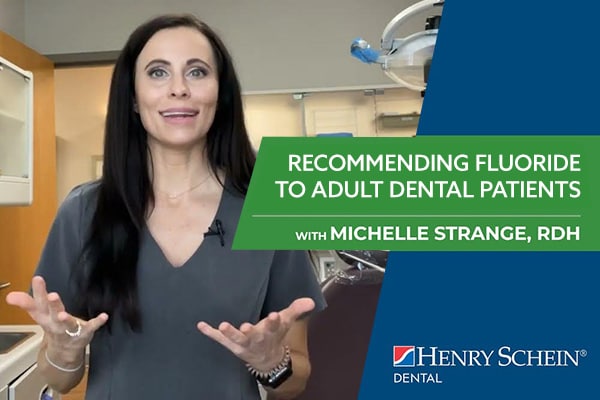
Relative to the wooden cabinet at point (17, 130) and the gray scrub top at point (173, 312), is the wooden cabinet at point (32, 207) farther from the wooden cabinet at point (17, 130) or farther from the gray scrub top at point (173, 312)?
the gray scrub top at point (173, 312)

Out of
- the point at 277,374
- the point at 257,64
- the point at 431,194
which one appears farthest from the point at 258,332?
the point at 257,64

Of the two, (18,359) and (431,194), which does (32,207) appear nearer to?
(18,359)

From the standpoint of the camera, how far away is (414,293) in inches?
27.0

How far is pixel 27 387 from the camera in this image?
1604mm

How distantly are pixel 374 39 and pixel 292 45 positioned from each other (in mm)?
436

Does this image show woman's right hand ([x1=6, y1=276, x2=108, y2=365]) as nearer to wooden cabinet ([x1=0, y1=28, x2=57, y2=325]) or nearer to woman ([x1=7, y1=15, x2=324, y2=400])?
woman ([x1=7, y1=15, x2=324, y2=400])

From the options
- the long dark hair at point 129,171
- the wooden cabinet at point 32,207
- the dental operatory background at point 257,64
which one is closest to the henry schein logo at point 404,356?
the long dark hair at point 129,171

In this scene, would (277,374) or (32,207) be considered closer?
(277,374)

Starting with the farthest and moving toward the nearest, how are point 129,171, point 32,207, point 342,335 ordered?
point 32,207, point 342,335, point 129,171

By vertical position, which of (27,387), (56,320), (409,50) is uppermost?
(409,50)

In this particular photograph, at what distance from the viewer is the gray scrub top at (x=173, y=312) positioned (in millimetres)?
806

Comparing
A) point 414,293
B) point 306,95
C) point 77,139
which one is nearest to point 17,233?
point 306,95

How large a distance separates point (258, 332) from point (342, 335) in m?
0.44

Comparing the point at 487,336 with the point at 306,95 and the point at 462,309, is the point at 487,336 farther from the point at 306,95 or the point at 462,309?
the point at 306,95
